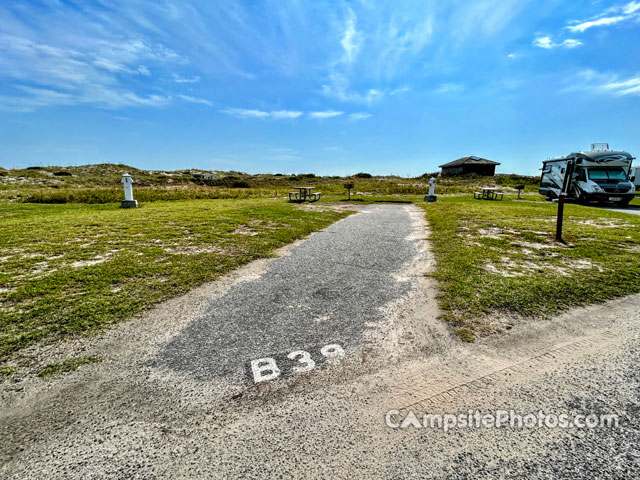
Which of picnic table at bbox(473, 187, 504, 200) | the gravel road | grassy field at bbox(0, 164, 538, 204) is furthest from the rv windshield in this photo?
the gravel road

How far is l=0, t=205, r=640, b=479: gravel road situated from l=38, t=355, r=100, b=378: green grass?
0.31 feet

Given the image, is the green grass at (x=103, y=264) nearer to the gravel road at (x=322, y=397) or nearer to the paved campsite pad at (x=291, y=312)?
the gravel road at (x=322, y=397)

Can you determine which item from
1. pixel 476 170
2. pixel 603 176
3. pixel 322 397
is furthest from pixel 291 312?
pixel 476 170

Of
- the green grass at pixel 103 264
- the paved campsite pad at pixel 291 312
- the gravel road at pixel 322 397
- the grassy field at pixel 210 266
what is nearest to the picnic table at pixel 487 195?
the grassy field at pixel 210 266

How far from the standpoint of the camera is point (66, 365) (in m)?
2.66

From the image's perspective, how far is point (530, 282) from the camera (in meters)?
4.62

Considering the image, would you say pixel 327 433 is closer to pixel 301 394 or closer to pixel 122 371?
pixel 301 394

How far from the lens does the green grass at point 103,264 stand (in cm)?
345

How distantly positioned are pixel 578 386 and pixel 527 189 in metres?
40.9

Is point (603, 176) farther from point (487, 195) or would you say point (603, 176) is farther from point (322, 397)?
point (322, 397)

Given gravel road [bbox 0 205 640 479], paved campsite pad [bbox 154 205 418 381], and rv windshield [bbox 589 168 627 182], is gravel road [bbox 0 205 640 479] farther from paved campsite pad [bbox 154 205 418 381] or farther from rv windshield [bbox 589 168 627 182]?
rv windshield [bbox 589 168 627 182]

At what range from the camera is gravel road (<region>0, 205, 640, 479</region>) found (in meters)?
1.74

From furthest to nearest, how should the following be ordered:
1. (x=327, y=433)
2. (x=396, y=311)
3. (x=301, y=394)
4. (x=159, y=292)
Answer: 1. (x=159, y=292)
2. (x=396, y=311)
3. (x=301, y=394)
4. (x=327, y=433)

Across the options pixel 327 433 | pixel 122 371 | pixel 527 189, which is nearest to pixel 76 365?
pixel 122 371
